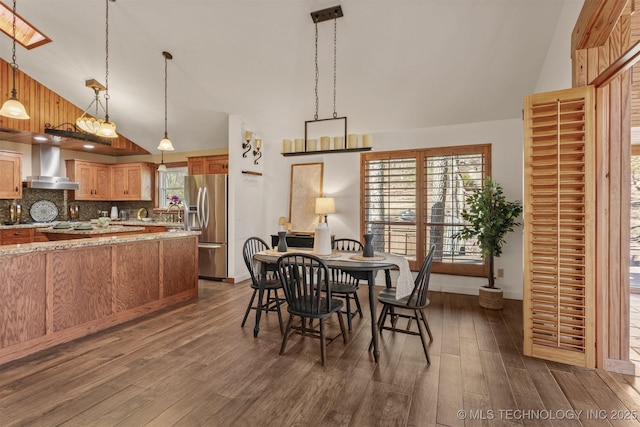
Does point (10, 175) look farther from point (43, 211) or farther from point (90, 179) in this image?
point (90, 179)

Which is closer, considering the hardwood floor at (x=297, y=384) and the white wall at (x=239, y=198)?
the hardwood floor at (x=297, y=384)

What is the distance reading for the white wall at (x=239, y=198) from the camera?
5070 millimetres

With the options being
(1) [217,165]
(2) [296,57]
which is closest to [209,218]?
(1) [217,165]

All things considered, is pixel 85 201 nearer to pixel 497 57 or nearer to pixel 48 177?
pixel 48 177

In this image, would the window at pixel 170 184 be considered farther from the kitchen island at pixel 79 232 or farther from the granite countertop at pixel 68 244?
the granite countertop at pixel 68 244

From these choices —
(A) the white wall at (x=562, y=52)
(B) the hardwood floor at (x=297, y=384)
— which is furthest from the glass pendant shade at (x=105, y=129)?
(A) the white wall at (x=562, y=52)

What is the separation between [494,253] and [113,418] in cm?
400

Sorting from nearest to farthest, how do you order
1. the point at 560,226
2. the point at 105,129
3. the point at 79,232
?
the point at 560,226
the point at 105,129
the point at 79,232

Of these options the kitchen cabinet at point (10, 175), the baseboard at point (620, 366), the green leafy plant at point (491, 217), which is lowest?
the baseboard at point (620, 366)

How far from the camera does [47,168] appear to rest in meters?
5.75

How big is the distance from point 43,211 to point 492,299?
7633 mm

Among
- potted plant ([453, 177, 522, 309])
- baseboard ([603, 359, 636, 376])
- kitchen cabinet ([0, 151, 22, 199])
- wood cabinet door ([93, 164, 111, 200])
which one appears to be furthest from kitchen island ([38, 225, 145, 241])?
baseboard ([603, 359, 636, 376])

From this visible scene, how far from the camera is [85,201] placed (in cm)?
668

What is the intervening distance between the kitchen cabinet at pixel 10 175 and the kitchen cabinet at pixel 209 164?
266cm
